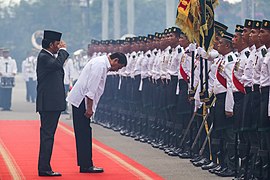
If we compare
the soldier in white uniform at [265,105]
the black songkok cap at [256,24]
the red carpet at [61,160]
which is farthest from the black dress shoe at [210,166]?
the black songkok cap at [256,24]

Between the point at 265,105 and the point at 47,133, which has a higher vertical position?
the point at 265,105

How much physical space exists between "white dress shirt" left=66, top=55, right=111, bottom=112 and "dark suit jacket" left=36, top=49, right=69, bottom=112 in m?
0.20

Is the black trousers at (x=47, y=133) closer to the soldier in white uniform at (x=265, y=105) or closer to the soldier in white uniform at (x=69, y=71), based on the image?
the soldier in white uniform at (x=265, y=105)

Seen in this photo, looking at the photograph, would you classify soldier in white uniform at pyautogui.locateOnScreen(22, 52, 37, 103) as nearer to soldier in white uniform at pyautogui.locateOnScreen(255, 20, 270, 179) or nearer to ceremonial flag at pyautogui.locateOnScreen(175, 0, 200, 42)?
ceremonial flag at pyautogui.locateOnScreen(175, 0, 200, 42)

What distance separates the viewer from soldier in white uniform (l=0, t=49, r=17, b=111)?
123 ft

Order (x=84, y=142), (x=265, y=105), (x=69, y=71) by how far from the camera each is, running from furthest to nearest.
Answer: (x=69, y=71), (x=84, y=142), (x=265, y=105)

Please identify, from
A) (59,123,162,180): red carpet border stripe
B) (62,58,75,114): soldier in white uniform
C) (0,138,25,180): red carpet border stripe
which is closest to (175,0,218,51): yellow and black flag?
(59,123,162,180): red carpet border stripe

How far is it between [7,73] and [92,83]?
71.3 feet

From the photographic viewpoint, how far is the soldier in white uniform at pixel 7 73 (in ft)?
123

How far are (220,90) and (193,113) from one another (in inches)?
98.4

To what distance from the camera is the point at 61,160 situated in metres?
18.9

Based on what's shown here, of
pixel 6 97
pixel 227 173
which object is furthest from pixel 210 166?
pixel 6 97

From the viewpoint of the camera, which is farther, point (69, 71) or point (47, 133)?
point (69, 71)

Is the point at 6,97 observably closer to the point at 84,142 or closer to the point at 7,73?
the point at 7,73
